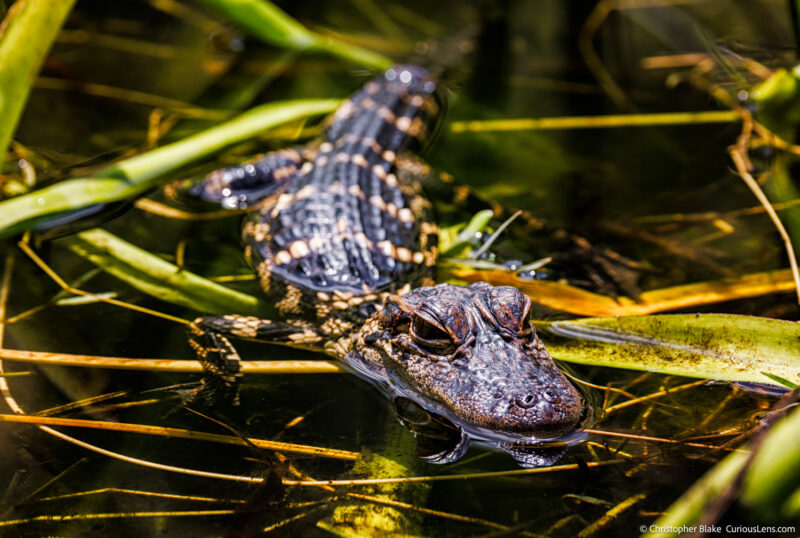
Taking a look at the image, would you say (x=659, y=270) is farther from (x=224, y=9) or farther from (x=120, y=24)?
(x=120, y=24)

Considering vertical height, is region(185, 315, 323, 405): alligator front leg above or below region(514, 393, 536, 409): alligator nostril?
below

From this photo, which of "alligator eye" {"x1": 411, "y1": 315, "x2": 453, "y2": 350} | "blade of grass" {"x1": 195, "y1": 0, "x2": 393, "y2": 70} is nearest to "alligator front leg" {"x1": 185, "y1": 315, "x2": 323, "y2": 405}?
"alligator eye" {"x1": 411, "y1": 315, "x2": 453, "y2": 350}

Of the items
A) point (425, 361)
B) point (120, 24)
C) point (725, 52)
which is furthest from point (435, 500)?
point (120, 24)

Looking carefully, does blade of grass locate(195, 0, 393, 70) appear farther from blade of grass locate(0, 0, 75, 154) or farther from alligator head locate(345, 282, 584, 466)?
alligator head locate(345, 282, 584, 466)

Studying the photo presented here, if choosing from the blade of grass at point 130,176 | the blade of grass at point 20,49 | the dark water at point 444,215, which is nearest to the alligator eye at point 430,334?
the dark water at point 444,215

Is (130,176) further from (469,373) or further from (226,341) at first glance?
(469,373)

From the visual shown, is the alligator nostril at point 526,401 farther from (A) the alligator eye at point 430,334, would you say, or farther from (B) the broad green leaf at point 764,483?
(B) the broad green leaf at point 764,483

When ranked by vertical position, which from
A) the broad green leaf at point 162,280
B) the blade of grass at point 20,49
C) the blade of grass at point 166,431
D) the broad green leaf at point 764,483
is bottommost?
the blade of grass at point 166,431
